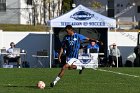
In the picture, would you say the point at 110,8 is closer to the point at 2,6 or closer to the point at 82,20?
the point at 2,6

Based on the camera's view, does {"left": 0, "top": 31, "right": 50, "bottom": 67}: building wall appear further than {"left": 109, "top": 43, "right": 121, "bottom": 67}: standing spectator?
Yes

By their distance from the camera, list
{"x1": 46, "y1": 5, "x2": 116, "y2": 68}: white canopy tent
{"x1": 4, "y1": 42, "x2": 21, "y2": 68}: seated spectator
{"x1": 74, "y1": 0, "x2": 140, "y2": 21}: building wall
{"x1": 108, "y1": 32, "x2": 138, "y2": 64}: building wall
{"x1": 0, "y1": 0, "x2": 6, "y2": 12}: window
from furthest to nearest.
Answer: {"x1": 74, "y1": 0, "x2": 140, "y2": 21}: building wall → {"x1": 0, "y1": 0, "x2": 6, "y2": 12}: window → {"x1": 108, "y1": 32, "x2": 138, "y2": 64}: building wall → {"x1": 4, "y1": 42, "x2": 21, "y2": 68}: seated spectator → {"x1": 46, "y1": 5, "x2": 116, "y2": 68}: white canopy tent

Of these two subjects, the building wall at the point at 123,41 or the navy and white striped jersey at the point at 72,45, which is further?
the building wall at the point at 123,41

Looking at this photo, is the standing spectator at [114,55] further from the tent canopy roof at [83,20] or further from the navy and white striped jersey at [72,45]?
the navy and white striped jersey at [72,45]

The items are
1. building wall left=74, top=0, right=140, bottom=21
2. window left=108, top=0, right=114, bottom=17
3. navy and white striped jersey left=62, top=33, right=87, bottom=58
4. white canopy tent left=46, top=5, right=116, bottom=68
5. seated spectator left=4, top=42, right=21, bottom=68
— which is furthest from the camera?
window left=108, top=0, right=114, bottom=17

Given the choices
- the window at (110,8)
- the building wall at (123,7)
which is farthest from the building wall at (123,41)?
the window at (110,8)

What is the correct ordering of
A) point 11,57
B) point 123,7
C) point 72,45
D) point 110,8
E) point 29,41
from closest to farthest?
point 72,45 < point 11,57 < point 29,41 < point 123,7 < point 110,8

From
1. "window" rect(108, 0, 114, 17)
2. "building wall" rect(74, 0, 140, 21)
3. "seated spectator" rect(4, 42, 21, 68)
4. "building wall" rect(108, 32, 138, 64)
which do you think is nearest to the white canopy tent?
"seated spectator" rect(4, 42, 21, 68)

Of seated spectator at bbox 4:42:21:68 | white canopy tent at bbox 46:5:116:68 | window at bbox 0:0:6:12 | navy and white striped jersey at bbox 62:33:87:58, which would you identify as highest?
window at bbox 0:0:6:12


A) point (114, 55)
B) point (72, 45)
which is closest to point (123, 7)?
point (114, 55)

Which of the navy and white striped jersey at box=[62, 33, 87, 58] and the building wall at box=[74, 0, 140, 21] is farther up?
the building wall at box=[74, 0, 140, 21]

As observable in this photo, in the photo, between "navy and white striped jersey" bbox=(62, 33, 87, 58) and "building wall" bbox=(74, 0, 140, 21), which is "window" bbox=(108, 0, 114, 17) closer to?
"building wall" bbox=(74, 0, 140, 21)

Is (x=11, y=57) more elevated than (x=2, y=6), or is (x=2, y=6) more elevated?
(x=2, y=6)

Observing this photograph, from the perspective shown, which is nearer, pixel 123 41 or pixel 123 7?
pixel 123 41
